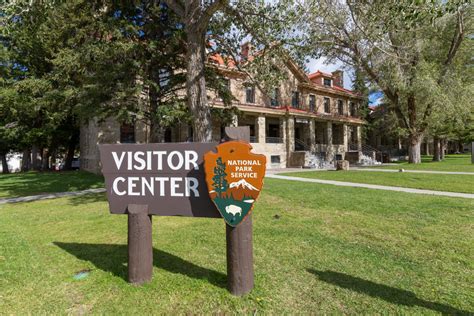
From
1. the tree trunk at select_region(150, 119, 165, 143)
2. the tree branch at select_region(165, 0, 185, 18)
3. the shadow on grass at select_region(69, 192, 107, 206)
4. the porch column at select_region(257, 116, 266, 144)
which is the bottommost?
the shadow on grass at select_region(69, 192, 107, 206)

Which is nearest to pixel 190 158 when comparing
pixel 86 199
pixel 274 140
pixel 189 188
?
pixel 189 188

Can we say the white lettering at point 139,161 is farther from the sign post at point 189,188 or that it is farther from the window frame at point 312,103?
the window frame at point 312,103

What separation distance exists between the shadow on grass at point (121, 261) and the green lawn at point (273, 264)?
17 mm

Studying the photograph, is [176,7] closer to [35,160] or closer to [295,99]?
[295,99]

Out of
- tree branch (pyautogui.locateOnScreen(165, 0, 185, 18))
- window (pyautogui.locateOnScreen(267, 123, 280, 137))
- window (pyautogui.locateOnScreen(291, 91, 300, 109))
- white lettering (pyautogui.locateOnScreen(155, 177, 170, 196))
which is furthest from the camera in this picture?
window (pyautogui.locateOnScreen(267, 123, 280, 137))

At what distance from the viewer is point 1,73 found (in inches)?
925

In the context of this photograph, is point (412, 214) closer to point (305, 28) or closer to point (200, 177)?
point (200, 177)

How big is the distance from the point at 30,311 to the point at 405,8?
8.40 metres

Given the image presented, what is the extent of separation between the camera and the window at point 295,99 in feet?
90.1

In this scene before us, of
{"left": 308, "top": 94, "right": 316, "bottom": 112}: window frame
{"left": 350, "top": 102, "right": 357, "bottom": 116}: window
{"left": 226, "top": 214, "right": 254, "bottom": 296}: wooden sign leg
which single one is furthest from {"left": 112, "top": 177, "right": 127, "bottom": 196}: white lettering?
{"left": 350, "top": 102, "right": 357, "bottom": 116}: window

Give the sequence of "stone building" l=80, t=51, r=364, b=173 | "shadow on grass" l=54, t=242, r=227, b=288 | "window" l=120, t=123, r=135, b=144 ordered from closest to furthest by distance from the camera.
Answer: "shadow on grass" l=54, t=242, r=227, b=288 < "window" l=120, t=123, r=135, b=144 < "stone building" l=80, t=51, r=364, b=173

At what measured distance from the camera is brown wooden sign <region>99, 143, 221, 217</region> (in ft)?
10.7

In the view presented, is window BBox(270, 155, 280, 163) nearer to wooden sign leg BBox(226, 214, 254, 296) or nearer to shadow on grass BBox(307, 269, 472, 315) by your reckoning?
shadow on grass BBox(307, 269, 472, 315)

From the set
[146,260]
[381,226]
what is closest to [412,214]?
[381,226]
